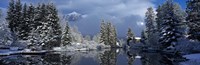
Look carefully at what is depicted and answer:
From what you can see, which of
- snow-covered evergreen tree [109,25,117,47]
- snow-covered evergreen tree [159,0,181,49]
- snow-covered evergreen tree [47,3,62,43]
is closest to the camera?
snow-covered evergreen tree [159,0,181,49]

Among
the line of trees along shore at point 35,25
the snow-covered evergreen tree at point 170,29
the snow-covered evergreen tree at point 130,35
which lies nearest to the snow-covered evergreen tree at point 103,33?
the snow-covered evergreen tree at point 130,35

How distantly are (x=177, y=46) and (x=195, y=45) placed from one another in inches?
289

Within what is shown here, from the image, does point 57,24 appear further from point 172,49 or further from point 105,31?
point 105,31

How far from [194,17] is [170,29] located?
430 inches

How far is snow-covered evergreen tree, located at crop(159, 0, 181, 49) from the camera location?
57594 millimetres

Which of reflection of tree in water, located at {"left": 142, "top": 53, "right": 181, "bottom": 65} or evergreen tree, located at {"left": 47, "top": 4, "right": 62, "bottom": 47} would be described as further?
evergreen tree, located at {"left": 47, "top": 4, "right": 62, "bottom": 47}

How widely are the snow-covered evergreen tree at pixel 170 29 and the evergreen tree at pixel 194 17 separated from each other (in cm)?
862

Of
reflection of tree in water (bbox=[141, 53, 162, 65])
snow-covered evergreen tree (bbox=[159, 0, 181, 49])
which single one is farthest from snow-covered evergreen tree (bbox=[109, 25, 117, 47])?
reflection of tree in water (bbox=[141, 53, 162, 65])

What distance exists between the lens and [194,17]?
156 ft

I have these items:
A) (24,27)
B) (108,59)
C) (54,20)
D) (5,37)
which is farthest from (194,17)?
(24,27)

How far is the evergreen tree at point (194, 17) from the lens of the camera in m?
46.6

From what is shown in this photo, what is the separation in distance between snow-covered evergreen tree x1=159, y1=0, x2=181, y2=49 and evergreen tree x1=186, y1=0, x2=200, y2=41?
8.62 metres

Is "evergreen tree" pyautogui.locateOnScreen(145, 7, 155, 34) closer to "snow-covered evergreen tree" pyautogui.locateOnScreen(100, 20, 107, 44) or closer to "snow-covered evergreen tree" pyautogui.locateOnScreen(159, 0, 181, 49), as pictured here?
"snow-covered evergreen tree" pyautogui.locateOnScreen(100, 20, 107, 44)

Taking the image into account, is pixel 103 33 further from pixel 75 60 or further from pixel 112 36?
pixel 75 60
